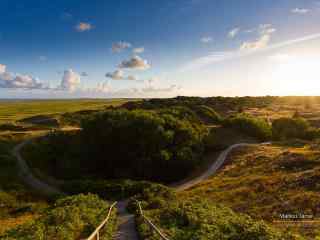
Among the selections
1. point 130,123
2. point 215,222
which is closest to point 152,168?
point 130,123

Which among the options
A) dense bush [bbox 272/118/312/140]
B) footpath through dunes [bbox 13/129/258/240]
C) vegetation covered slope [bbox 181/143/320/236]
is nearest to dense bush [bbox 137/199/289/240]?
vegetation covered slope [bbox 181/143/320/236]

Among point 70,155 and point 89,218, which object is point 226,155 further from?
point 89,218

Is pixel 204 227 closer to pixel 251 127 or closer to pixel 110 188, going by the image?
pixel 110 188

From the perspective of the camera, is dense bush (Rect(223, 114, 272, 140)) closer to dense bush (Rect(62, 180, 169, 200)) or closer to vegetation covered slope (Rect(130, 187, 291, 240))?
dense bush (Rect(62, 180, 169, 200))

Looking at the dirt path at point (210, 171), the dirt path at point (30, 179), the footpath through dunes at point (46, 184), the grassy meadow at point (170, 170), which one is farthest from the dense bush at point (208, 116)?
the dirt path at point (30, 179)

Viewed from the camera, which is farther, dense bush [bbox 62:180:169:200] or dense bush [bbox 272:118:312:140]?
dense bush [bbox 272:118:312:140]

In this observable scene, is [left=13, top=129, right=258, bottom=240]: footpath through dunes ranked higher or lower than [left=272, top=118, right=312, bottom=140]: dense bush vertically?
lower

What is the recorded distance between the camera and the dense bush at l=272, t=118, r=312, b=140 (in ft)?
221

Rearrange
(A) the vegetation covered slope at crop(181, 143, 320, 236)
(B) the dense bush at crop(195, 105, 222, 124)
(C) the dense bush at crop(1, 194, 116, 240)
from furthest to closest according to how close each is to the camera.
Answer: (B) the dense bush at crop(195, 105, 222, 124)
(A) the vegetation covered slope at crop(181, 143, 320, 236)
(C) the dense bush at crop(1, 194, 116, 240)

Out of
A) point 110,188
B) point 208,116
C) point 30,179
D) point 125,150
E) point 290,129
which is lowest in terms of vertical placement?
point 30,179

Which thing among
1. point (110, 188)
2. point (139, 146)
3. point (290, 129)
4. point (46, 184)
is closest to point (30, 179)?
point (46, 184)

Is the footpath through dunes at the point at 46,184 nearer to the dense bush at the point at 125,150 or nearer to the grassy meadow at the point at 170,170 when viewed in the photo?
the grassy meadow at the point at 170,170

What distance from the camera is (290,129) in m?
68.0

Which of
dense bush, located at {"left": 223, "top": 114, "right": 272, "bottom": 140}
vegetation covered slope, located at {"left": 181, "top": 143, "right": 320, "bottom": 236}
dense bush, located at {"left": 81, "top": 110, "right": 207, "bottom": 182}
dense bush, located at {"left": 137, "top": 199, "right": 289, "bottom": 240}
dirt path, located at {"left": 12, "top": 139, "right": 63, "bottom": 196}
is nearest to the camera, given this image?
dense bush, located at {"left": 137, "top": 199, "right": 289, "bottom": 240}
